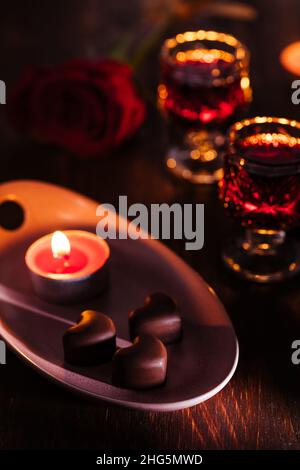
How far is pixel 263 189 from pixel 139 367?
0.90 feet

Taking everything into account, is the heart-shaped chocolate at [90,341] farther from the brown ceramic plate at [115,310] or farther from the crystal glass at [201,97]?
the crystal glass at [201,97]

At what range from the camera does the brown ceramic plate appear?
752 mm

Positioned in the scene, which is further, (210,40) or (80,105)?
(210,40)

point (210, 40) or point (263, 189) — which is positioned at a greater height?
point (210, 40)

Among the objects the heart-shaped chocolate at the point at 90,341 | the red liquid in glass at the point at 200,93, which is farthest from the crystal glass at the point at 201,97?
the heart-shaped chocolate at the point at 90,341

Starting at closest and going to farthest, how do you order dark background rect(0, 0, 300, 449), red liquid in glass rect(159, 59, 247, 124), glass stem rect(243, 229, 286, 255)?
dark background rect(0, 0, 300, 449)
glass stem rect(243, 229, 286, 255)
red liquid in glass rect(159, 59, 247, 124)

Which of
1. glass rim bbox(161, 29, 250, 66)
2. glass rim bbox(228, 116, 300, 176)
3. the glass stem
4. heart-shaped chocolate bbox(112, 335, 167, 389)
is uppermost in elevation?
glass rim bbox(161, 29, 250, 66)

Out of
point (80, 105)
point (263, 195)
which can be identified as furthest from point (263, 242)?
point (80, 105)

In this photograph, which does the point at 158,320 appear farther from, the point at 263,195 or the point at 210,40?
the point at 210,40

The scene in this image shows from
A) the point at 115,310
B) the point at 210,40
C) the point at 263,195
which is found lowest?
the point at 115,310

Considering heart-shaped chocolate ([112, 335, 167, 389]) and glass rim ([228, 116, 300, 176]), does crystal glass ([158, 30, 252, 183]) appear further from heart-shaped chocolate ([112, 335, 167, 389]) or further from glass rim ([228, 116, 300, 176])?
heart-shaped chocolate ([112, 335, 167, 389])

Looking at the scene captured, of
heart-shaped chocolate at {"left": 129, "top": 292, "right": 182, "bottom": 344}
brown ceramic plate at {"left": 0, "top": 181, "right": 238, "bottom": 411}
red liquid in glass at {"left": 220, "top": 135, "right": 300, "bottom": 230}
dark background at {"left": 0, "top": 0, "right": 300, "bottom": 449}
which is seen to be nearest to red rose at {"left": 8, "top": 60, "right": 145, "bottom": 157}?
dark background at {"left": 0, "top": 0, "right": 300, "bottom": 449}

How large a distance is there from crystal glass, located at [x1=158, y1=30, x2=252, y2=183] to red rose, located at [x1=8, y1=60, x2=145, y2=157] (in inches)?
2.6

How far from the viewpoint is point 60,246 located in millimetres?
896
